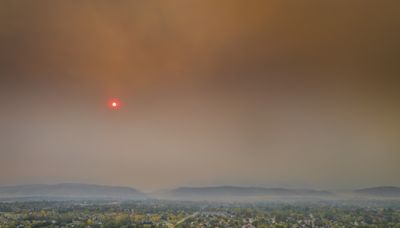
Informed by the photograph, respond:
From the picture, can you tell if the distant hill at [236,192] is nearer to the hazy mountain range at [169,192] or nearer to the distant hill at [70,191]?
the hazy mountain range at [169,192]

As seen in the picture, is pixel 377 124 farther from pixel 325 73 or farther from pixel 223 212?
pixel 223 212

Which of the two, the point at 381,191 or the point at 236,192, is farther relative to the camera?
the point at 236,192

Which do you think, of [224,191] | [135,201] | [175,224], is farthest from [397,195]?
[135,201]

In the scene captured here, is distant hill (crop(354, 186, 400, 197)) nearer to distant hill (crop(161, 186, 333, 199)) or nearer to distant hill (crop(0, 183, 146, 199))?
distant hill (crop(161, 186, 333, 199))

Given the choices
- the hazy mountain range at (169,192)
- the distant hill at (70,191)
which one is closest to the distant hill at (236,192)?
the hazy mountain range at (169,192)

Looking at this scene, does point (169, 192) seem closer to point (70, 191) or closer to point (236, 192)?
point (236, 192)

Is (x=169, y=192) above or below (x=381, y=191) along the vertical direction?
below

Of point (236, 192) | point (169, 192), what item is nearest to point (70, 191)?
point (169, 192)
